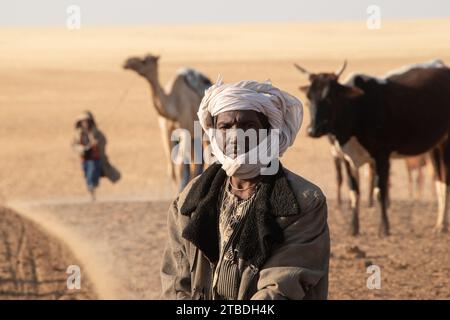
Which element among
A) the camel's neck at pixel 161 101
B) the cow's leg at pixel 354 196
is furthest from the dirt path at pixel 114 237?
the cow's leg at pixel 354 196

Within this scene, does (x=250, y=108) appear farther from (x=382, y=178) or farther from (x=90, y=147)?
(x=90, y=147)

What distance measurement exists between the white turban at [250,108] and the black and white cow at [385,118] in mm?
10490

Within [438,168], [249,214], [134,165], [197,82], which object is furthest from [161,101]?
[249,214]

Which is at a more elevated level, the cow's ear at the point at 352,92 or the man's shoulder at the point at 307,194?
the man's shoulder at the point at 307,194

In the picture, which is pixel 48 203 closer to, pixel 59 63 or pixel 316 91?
pixel 316 91

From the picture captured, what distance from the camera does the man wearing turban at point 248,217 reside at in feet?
16.1

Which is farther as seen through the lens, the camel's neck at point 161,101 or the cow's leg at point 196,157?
the camel's neck at point 161,101

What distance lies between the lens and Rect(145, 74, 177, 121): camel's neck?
18953 mm

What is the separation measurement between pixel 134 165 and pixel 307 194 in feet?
67.9

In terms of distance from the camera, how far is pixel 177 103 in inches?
750

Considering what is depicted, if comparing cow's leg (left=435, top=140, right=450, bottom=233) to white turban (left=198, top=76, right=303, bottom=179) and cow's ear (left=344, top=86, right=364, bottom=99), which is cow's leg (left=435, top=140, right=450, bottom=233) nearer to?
cow's ear (left=344, top=86, right=364, bottom=99)

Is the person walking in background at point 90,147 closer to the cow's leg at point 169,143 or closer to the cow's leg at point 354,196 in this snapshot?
the cow's leg at point 169,143

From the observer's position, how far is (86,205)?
1859 centimetres

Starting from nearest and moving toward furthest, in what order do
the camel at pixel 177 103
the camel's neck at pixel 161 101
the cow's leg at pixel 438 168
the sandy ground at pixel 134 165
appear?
1. the sandy ground at pixel 134 165
2. the cow's leg at pixel 438 168
3. the camel at pixel 177 103
4. the camel's neck at pixel 161 101
